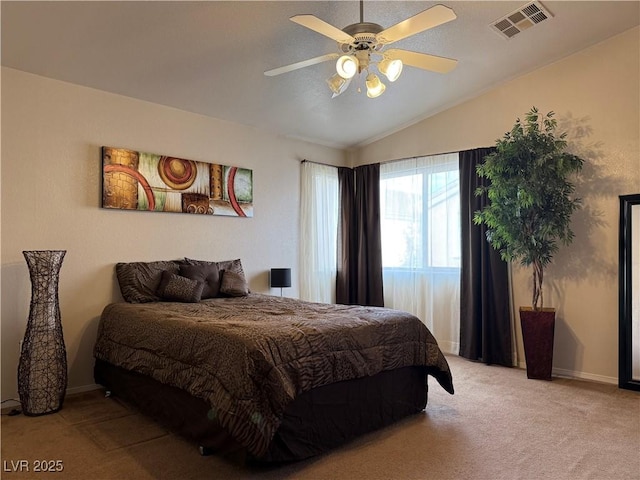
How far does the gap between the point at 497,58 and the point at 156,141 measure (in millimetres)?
3417

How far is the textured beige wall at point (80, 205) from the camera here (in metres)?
3.56

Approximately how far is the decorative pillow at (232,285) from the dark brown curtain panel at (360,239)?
6.46 ft

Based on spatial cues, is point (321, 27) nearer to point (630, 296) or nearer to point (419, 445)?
point (419, 445)

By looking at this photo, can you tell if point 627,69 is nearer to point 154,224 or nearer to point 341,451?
point 341,451

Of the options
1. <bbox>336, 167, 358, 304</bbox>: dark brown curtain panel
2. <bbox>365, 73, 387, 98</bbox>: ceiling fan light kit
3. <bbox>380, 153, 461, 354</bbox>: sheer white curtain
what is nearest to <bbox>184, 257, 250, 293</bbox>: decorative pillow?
<bbox>336, 167, 358, 304</bbox>: dark brown curtain panel

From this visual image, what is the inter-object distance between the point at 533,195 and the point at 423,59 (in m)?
1.84

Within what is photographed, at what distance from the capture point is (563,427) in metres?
3.09

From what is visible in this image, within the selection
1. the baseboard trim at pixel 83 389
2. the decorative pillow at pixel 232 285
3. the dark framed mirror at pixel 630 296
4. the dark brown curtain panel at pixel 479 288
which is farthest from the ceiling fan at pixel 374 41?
the baseboard trim at pixel 83 389

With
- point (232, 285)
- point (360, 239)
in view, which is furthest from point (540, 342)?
point (232, 285)

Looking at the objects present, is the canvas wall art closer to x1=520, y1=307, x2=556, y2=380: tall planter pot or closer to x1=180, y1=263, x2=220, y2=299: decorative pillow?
x1=180, y1=263, x2=220, y2=299: decorative pillow

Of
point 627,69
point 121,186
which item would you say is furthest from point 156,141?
point 627,69

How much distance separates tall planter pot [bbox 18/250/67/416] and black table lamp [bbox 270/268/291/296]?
229 cm

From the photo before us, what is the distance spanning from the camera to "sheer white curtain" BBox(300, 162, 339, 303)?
585 centimetres

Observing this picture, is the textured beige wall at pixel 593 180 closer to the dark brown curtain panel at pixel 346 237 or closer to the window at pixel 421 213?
the window at pixel 421 213
